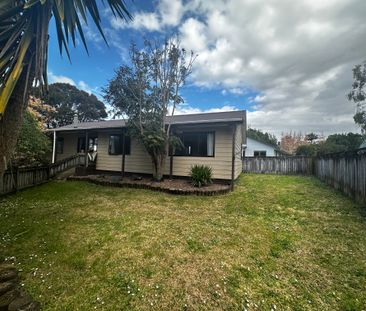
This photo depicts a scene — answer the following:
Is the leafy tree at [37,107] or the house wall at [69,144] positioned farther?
the house wall at [69,144]

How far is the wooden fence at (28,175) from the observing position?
7.84m

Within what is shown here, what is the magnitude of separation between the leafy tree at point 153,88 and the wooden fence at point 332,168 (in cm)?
703

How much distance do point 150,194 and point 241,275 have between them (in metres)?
5.39

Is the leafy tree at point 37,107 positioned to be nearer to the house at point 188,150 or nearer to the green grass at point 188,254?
the house at point 188,150

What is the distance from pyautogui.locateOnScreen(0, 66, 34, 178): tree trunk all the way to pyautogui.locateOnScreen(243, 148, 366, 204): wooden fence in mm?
8719

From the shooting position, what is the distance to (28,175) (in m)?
8.89

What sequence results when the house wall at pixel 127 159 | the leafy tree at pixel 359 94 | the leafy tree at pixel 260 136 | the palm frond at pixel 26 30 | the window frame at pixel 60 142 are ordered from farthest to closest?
the leafy tree at pixel 260 136
the leafy tree at pixel 359 94
the window frame at pixel 60 142
the house wall at pixel 127 159
the palm frond at pixel 26 30

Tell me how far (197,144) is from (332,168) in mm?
6959

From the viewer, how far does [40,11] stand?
295 cm

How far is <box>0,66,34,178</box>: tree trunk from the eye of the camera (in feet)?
9.69

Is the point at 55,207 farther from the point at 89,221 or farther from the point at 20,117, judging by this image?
the point at 20,117

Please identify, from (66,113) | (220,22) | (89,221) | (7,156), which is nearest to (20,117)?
(7,156)

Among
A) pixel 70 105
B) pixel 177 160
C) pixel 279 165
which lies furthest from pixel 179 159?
pixel 70 105

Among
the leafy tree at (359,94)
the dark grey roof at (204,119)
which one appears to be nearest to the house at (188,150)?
the dark grey roof at (204,119)
